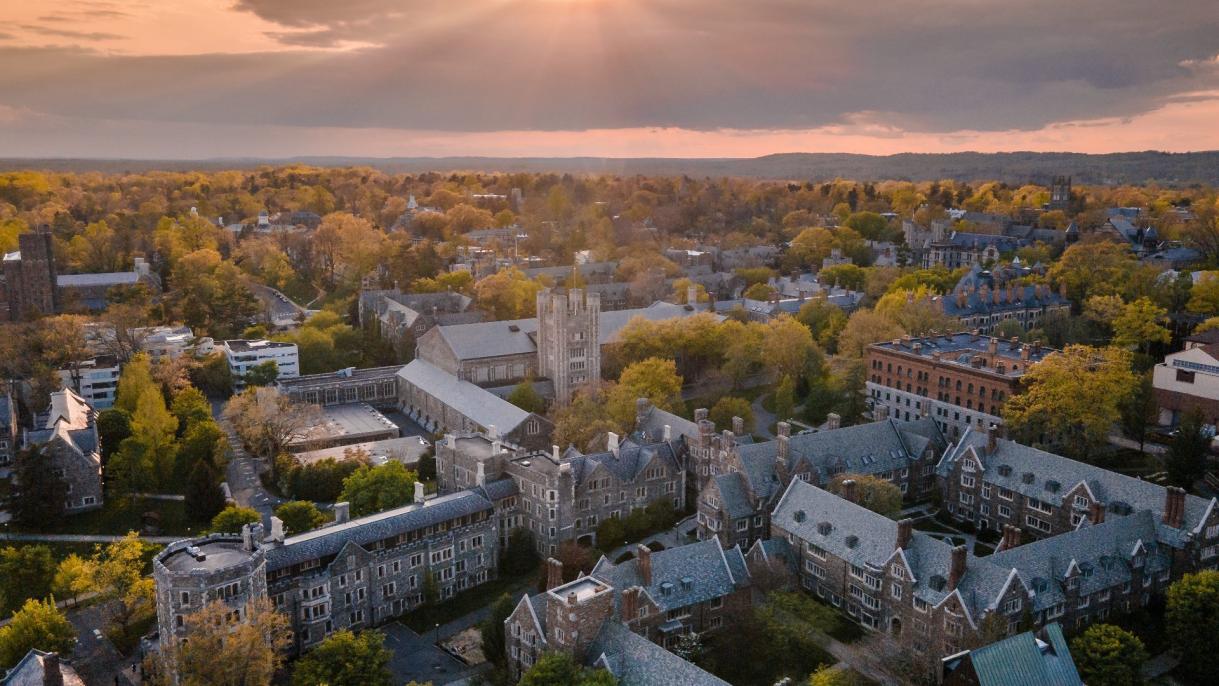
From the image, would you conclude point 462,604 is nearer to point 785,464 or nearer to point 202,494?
point 785,464

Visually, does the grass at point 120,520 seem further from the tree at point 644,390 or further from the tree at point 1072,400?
the tree at point 1072,400

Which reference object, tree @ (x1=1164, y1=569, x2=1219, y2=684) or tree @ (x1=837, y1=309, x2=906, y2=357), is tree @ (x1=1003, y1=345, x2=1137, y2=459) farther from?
tree @ (x1=1164, y1=569, x2=1219, y2=684)

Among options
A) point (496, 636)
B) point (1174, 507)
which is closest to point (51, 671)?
point (496, 636)

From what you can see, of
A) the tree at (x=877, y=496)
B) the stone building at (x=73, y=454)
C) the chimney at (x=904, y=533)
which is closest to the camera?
the chimney at (x=904, y=533)

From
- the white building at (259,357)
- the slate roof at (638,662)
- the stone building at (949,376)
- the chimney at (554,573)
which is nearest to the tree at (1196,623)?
the slate roof at (638,662)

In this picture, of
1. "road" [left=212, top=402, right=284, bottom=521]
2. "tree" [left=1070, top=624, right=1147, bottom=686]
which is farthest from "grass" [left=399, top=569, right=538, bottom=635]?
"tree" [left=1070, top=624, right=1147, bottom=686]
